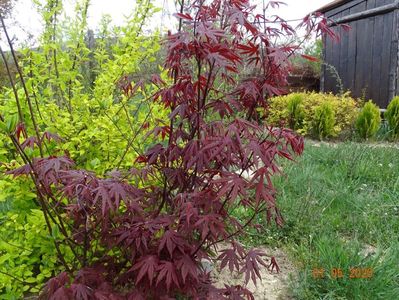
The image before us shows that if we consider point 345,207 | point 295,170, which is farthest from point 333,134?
point 345,207

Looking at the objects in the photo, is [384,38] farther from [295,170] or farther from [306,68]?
[295,170]

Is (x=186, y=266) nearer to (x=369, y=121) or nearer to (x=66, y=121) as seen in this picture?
(x=66, y=121)

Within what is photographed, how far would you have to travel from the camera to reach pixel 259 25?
6.05ft

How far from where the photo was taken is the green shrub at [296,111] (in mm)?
7507

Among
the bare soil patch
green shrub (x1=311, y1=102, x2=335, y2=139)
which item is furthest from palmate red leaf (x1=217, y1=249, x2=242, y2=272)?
green shrub (x1=311, y1=102, x2=335, y2=139)

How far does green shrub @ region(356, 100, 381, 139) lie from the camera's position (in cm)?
666

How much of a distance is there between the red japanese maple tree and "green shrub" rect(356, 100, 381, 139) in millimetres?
5336

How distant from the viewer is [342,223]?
10.5 feet

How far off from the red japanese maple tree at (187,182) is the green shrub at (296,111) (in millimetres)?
5804

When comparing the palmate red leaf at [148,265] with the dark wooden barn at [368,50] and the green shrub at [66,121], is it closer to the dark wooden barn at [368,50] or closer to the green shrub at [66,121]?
the green shrub at [66,121]

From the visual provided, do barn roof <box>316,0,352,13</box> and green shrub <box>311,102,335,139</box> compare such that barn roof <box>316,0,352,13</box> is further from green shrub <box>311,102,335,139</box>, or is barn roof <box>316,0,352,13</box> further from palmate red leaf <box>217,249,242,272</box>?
palmate red leaf <box>217,249,242,272</box>

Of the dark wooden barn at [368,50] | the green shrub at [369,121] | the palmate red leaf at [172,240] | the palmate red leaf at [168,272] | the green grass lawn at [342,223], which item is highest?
the dark wooden barn at [368,50]
